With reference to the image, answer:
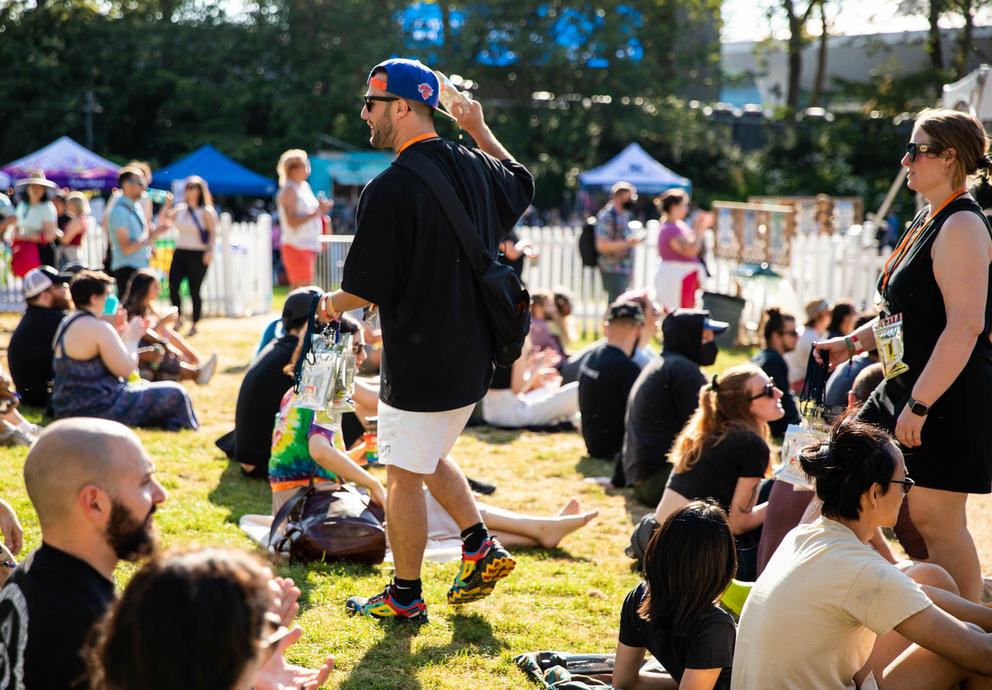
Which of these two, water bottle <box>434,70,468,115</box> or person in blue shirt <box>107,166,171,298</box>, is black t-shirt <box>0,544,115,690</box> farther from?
person in blue shirt <box>107,166,171,298</box>

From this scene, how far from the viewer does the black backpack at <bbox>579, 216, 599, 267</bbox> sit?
11344mm

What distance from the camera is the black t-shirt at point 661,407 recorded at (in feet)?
17.8

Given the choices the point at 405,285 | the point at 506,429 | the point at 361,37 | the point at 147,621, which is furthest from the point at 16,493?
the point at 361,37

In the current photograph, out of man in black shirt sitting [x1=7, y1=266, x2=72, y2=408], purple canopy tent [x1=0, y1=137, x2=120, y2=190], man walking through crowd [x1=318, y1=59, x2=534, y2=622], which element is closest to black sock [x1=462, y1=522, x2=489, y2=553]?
man walking through crowd [x1=318, y1=59, x2=534, y2=622]

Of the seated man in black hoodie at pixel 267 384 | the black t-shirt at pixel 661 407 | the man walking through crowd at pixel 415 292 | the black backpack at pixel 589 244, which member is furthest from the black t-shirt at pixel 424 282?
the black backpack at pixel 589 244

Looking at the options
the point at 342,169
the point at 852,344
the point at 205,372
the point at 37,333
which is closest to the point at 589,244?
the point at 205,372

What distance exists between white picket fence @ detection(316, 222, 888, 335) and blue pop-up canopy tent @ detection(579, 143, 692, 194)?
9.07 metres

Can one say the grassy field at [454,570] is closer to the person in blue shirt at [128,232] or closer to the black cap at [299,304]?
the black cap at [299,304]

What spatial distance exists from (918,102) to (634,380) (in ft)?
74.0

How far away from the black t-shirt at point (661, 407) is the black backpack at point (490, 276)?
205 cm

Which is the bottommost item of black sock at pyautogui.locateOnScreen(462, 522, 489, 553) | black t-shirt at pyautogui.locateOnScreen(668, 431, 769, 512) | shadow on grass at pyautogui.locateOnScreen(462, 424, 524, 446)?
shadow on grass at pyautogui.locateOnScreen(462, 424, 524, 446)

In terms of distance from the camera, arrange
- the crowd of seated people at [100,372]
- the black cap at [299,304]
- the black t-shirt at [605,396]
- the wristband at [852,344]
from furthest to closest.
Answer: the black t-shirt at [605,396]
the crowd of seated people at [100,372]
the black cap at [299,304]
the wristband at [852,344]

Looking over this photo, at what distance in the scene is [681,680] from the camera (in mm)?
2719

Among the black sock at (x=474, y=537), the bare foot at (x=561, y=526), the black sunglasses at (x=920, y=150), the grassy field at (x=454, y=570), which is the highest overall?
the black sunglasses at (x=920, y=150)
